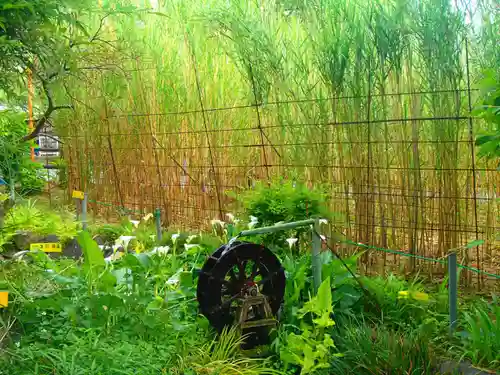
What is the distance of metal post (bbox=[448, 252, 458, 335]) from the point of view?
2.71 meters

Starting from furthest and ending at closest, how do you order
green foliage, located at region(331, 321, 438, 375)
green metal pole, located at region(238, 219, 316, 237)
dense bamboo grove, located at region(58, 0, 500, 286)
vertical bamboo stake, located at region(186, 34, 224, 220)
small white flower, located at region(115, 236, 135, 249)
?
1. vertical bamboo stake, located at region(186, 34, 224, 220)
2. dense bamboo grove, located at region(58, 0, 500, 286)
3. small white flower, located at region(115, 236, 135, 249)
4. green metal pole, located at region(238, 219, 316, 237)
5. green foliage, located at region(331, 321, 438, 375)

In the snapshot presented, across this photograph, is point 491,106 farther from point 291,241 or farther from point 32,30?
point 32,30

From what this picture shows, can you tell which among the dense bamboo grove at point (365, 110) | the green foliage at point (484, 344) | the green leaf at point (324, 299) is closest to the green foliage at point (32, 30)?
the dense bamboo grove at point (365, 110)

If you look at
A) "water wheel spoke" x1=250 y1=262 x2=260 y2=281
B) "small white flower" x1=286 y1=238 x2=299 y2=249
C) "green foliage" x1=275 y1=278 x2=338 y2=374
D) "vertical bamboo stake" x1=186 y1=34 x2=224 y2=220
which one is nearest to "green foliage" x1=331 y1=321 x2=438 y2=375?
"green foliage" x1=275 y1=278 x2=338 y2=374

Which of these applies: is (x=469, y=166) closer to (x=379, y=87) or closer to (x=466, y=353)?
(x=379, y=87)

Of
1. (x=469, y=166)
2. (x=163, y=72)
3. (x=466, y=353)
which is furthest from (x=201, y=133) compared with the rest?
(x=466, y=353)

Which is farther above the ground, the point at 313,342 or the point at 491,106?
the point at 491,106

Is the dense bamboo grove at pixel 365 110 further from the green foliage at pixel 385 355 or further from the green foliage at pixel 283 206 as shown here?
the green foliage at pixel 385 355

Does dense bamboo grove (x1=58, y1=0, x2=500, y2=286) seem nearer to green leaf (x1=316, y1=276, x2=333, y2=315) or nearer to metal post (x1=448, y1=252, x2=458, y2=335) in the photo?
metal post (x1=448, y1=252, x2=458, y2=335)

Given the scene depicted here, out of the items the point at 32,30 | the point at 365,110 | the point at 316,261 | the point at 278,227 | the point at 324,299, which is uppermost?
the point at 32,30

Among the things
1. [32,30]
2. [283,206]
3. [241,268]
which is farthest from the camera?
[283,206]

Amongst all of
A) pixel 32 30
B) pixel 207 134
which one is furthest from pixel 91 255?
pixel 207 134

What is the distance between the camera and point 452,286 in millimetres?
2732

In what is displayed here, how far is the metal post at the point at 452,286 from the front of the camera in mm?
2711
